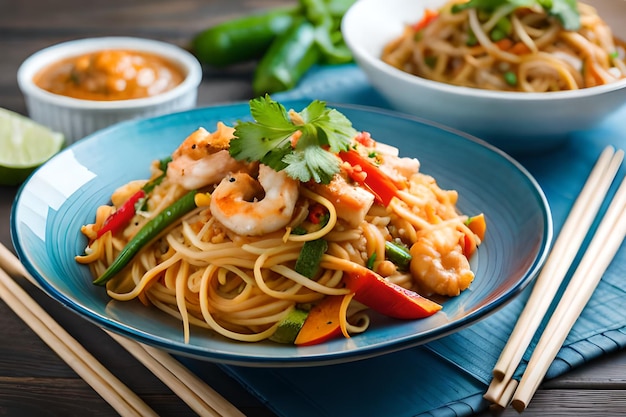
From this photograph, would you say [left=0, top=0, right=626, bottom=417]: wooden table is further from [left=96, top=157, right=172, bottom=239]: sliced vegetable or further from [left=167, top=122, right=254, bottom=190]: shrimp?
[left=167, top=122, right=254, bottom=190]: shrimp

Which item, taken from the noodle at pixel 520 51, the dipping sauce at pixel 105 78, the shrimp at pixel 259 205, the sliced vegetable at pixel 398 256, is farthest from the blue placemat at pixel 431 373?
the dipping sauce at pixel 105 78

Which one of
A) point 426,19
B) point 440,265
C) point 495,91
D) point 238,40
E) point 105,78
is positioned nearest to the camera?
point 440,265

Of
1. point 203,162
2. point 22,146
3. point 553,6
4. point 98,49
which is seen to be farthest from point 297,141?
point 98,49

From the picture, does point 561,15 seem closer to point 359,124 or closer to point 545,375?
point 359,124

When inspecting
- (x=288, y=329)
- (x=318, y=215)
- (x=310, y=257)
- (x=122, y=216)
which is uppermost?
(x=318, y=215)

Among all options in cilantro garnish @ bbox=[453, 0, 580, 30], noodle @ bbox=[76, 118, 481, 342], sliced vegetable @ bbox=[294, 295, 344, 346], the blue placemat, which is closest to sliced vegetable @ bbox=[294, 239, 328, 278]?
noodle @ bbox=[76, 118, 481, 342]

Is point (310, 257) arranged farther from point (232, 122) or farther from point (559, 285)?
point (232, 122)

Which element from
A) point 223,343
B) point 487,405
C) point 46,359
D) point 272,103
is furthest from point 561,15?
point 46,359
